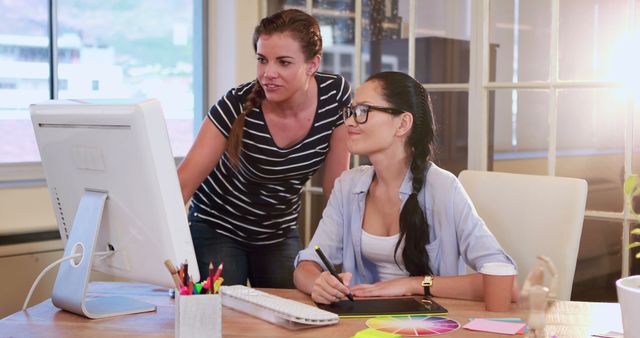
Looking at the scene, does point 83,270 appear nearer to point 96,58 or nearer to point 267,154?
point 267,154

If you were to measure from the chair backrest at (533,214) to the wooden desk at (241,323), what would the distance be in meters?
0.33

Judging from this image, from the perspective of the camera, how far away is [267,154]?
8.10 ft

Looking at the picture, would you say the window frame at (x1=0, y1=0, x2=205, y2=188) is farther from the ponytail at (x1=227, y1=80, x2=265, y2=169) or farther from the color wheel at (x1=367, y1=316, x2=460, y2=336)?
the color wheel at (x1=367, y1=316, x2=460, y2=336)

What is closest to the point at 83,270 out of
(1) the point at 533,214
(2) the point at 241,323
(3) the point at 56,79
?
(2) the point at 241,323

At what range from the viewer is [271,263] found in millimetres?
2578

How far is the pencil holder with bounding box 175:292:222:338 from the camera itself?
145 cm

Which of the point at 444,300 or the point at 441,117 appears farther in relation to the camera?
the point at 441,117

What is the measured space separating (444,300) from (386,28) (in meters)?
1.61

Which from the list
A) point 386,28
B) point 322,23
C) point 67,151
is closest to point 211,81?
point 322,23

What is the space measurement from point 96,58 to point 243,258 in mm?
1332

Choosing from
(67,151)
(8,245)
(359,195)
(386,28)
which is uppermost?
(386,28)

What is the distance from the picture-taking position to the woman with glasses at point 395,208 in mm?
2076

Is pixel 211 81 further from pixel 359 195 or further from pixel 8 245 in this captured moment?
pixel 359 195

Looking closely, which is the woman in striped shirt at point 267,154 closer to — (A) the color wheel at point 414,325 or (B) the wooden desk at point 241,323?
(B) the wooden desk at point 241,323
